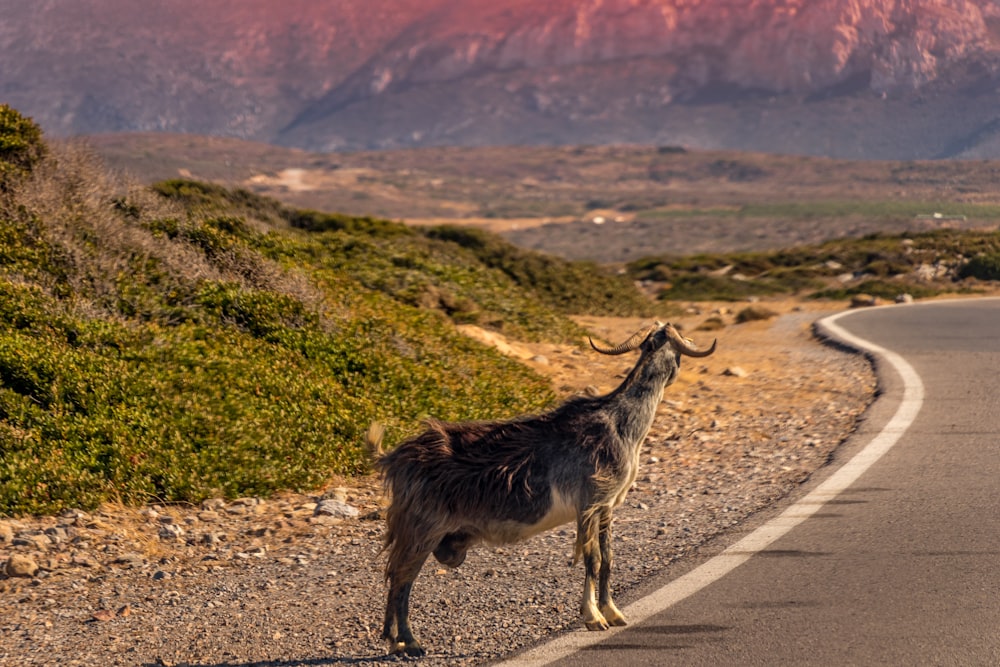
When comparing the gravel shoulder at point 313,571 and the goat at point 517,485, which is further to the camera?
the gravel shoulder at point 313,571

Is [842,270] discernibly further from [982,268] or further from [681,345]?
[681,345]

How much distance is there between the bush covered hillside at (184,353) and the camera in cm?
898

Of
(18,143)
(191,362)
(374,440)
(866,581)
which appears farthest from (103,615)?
(18,143)

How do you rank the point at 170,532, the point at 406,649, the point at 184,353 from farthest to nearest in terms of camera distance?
the point at 184,353 → the point at 170,532 → the point at 406,649

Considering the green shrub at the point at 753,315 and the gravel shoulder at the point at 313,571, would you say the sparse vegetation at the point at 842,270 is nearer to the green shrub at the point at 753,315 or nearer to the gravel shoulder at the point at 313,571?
the green shrub at the point at 753,315

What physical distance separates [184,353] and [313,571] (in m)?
4.32

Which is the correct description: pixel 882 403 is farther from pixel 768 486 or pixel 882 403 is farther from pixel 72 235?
pixel 72 235

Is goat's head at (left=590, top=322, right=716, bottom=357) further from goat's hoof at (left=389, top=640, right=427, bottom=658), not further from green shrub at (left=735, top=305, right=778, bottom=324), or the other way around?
green shrub at (left=735, top=305, right=778, bottom=324)

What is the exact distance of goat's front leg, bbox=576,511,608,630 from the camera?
217 inches

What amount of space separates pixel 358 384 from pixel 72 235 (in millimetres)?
3848

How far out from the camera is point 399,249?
77.0ft

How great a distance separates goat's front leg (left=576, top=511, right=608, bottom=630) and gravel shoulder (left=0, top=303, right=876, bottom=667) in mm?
244

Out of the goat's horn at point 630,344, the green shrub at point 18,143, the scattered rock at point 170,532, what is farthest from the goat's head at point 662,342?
the green shrub at point 18,143

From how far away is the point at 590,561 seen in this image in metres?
5.56
